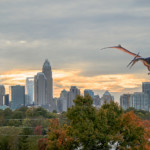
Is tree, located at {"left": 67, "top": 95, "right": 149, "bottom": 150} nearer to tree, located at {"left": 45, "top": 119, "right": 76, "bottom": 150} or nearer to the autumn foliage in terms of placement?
the autumn foliage

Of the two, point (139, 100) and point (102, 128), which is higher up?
point (102, 128)

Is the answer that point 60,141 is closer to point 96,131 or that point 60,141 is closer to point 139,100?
point 96,131

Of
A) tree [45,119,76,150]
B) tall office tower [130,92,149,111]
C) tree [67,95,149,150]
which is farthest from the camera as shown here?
tall office tower [130,92,149,111]

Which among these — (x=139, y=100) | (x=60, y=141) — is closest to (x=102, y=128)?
(x=60, y=141)

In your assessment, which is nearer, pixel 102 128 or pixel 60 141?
pixel 102 128

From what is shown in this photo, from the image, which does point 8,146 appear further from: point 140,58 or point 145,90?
point 145,90

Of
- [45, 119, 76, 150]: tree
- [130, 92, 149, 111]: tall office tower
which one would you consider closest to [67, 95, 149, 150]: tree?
[45, 119, 76, 150]: tree

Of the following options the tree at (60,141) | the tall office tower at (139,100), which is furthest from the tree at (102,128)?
the tall office tower at (139,100)

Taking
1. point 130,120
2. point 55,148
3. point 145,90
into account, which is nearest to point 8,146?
point 55,148
